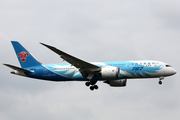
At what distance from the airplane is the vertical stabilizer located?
358mm

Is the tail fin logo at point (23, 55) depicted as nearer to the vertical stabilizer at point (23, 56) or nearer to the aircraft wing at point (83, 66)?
the vertical stabilizer at point (23, 56)

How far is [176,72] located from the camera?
152 ft

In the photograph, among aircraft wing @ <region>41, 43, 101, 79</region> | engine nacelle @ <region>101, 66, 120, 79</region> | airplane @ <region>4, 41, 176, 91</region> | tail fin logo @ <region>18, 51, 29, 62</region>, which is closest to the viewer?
aircraft wing @ <region>41, 43, 101, 79</region>

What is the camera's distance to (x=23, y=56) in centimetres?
5203

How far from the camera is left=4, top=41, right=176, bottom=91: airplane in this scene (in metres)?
45.1

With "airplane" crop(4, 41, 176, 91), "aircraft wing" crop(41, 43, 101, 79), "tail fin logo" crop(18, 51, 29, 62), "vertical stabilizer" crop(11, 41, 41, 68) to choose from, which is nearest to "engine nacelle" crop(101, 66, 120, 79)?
"airplane" crop(4, 41, 176, 91)

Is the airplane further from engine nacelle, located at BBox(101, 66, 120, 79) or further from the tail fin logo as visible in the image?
the tail fin logo

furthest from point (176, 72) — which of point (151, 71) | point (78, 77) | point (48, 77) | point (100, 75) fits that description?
point (48, 77)

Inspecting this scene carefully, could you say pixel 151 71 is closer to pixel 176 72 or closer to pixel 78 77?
pixel 176 72

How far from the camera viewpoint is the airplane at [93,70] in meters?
45.1

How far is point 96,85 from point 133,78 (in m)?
6.54

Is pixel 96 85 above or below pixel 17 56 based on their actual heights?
below

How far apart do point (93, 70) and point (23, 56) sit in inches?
495


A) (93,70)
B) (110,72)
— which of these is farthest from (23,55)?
(110,72)
